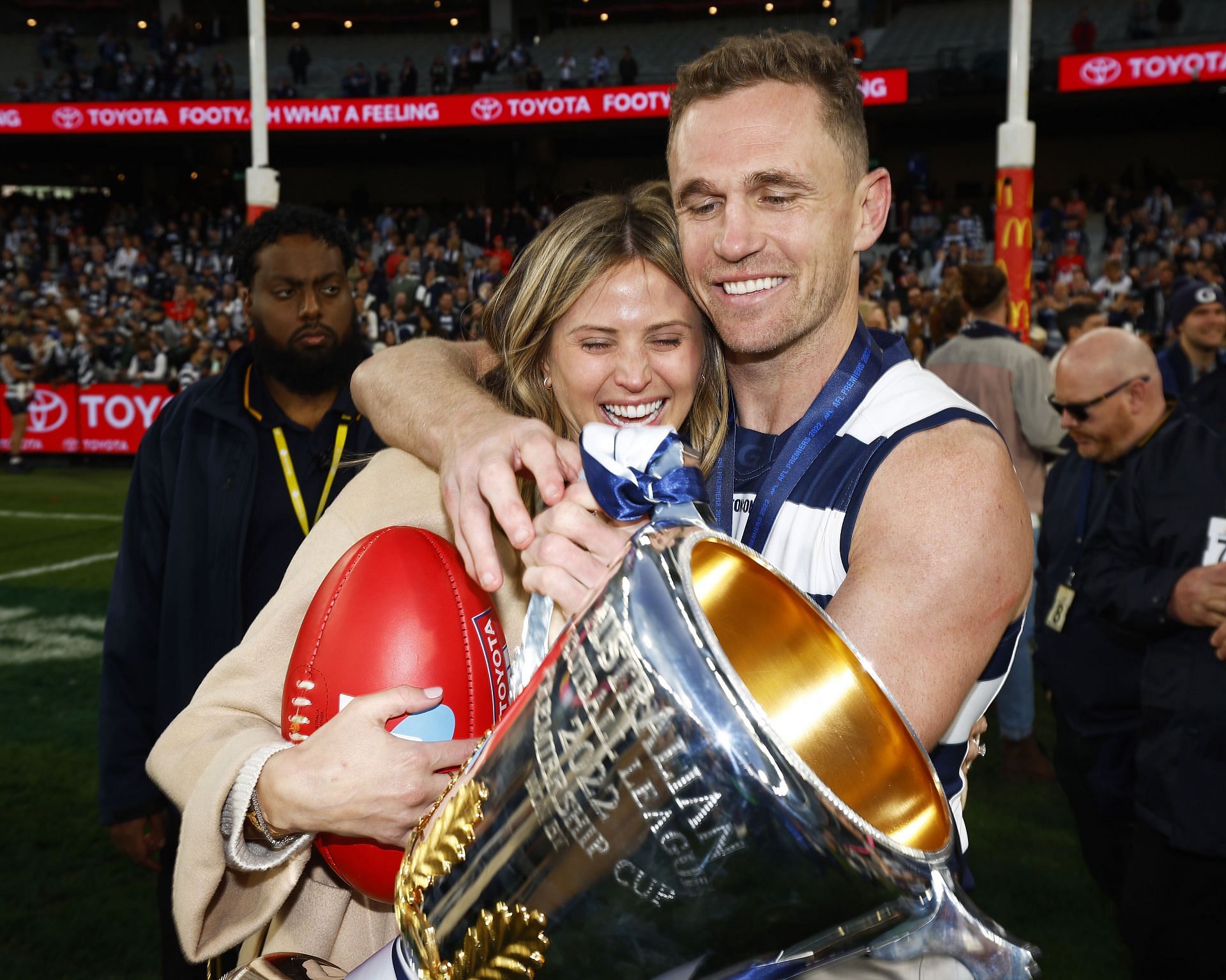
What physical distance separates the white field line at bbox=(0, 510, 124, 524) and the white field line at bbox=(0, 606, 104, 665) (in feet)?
11.0

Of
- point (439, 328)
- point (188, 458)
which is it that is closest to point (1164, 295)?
point (439, 328)

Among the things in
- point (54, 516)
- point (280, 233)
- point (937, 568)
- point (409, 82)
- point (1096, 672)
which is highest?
point (409, 82)

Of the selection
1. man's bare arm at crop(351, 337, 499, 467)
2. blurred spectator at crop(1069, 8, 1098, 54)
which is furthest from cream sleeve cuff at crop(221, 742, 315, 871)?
blurred spectator at crop(1069, 8, 1098, 54)

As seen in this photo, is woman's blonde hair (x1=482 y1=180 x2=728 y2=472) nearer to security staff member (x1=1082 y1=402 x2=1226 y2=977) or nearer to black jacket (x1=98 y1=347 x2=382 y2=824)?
black jacket (x1=98 y1=347 x2=382 y2=824)

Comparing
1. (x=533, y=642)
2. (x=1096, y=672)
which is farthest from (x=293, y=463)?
(x=1096, y=672)

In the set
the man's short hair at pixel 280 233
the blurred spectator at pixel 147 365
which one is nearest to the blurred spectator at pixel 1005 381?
the man's short hair at pixel 280 233

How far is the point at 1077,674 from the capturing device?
3.34 metres

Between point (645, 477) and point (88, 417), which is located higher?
point (645, 477)

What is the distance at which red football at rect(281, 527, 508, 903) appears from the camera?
1.27 meters

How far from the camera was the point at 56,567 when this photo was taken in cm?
827

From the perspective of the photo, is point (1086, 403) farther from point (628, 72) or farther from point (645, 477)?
point (628, 72)

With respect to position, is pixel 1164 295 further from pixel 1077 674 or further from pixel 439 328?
pixel 1077 674

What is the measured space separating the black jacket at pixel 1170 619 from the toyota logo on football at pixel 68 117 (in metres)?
25.3

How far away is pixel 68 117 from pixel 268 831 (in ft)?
86.6
